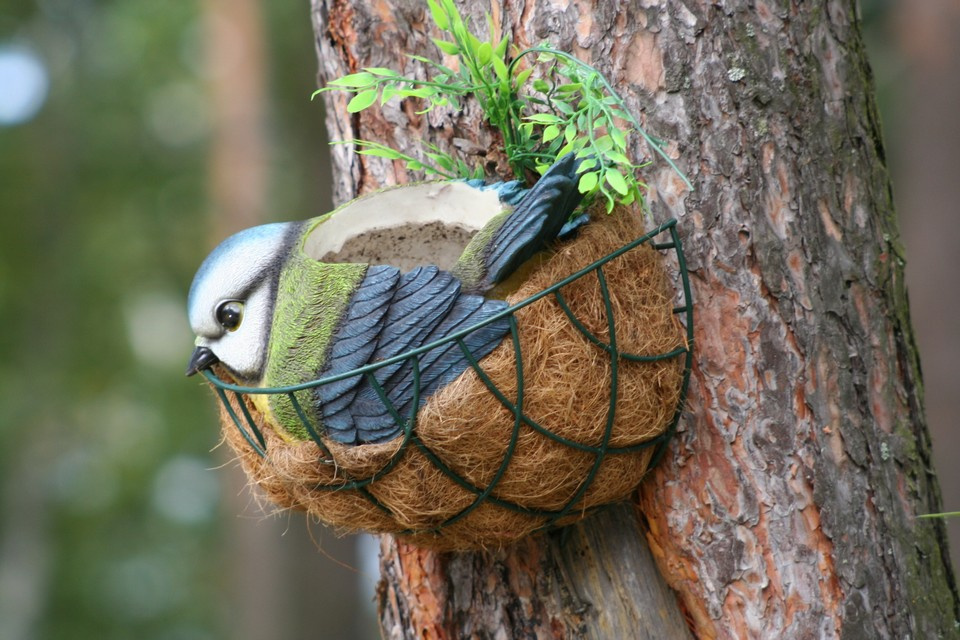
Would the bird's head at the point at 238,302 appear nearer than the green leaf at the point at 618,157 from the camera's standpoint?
No

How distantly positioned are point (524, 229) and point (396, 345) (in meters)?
0.25

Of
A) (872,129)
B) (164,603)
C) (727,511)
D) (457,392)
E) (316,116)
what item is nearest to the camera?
(457,392)

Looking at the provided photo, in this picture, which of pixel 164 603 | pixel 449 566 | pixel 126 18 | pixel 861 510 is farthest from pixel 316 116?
pixel 164 603

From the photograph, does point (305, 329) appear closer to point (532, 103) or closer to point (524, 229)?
point (524, 229)

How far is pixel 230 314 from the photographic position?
1487 mm

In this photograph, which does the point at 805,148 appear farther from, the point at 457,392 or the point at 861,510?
the point at 457,392

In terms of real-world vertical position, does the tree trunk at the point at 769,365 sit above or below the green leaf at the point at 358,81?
below

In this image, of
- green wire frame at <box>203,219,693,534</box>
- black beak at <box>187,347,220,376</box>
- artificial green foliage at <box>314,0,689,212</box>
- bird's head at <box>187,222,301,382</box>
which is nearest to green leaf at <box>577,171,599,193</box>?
artificial green foliage at <box>314,0,689,212</box>

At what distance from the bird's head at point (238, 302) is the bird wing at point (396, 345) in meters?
0.20

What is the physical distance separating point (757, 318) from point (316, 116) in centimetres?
506

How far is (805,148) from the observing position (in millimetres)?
1591

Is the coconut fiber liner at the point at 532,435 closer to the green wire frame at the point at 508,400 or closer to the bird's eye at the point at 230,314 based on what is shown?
the green wire frame at the point at 508,400

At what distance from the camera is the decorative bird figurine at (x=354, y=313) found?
4.28 ft

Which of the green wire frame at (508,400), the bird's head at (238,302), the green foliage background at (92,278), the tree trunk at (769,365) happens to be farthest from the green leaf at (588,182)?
the green foliage background at (92,278)
